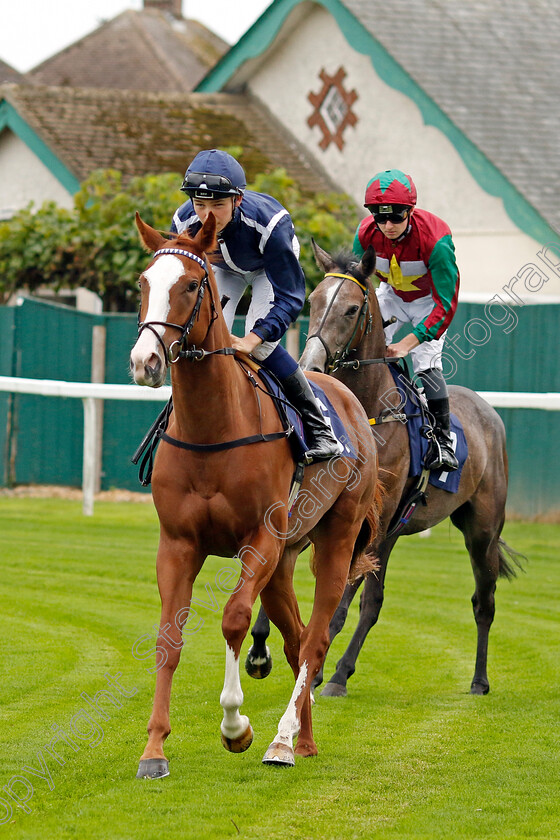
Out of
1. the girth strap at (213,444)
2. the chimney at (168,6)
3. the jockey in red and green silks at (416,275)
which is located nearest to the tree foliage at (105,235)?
the jockey in red and green silks at (416,275)

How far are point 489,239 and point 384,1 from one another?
4.26m

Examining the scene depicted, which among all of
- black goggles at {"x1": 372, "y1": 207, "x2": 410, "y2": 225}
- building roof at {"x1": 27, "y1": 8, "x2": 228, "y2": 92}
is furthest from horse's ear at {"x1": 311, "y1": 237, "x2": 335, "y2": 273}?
building roof at {"x1": 27, "y1": 8, "x2": 228, "y2": 92}

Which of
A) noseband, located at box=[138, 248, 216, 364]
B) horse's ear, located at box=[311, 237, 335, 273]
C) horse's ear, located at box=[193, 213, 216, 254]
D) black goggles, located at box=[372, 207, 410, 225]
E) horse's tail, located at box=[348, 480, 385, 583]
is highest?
black goggles, located at box=[372, 207, 410, 225]

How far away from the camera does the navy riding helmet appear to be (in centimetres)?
456

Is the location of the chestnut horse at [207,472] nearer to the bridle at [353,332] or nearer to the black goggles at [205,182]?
the black goggles at [205,182]

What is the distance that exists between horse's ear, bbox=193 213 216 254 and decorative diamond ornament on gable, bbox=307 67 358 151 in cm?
1263

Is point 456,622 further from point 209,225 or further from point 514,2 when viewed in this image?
point 514,2

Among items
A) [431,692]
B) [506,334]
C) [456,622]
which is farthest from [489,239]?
[431,692]

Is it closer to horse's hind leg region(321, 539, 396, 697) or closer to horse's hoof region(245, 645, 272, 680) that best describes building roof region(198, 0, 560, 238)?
horse's hind leg region(321, 539, 396, 697)

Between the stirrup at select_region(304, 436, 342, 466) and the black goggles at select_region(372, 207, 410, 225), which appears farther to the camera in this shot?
the black goggles at select_region(372, 207, 410, 225)

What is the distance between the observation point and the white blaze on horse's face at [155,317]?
3830 millimetres

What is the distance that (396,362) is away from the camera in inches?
258

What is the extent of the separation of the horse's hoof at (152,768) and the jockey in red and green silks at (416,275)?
267cm

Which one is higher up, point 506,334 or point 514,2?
point 514,2
